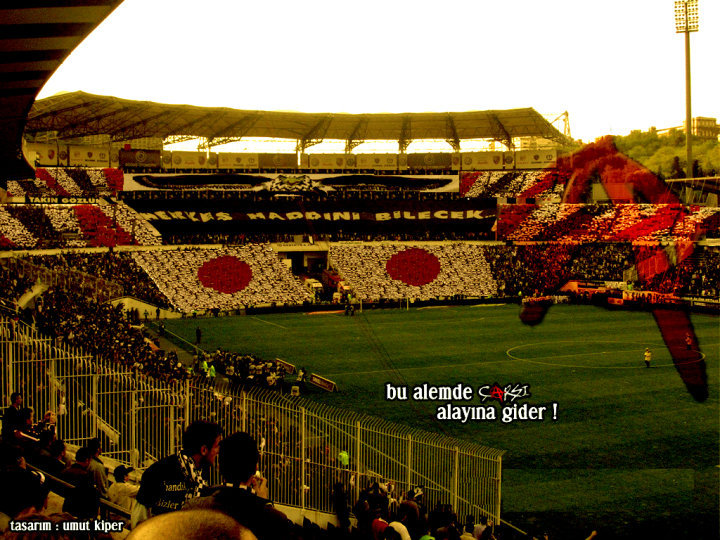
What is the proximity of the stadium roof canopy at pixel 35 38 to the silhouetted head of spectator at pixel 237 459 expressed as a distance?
2617mm

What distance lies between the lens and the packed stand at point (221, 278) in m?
51.5

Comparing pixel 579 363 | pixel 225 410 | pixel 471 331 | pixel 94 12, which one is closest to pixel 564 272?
pixel 471 331

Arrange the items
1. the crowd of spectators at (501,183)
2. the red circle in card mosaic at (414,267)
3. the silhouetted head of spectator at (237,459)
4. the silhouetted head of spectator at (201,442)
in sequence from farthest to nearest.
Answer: the crowd of spectators at (501,183) → the red circle in card mosaic at (414,267) → the silhouetted head of spectator at (201,442) → the silhouetted head of spectator at (237,459)

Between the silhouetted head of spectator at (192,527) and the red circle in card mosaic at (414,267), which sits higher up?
the red circle in card mosaic at (414,267)

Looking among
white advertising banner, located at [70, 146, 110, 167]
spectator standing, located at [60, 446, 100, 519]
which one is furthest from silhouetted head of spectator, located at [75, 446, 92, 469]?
white advertising banner, located at [70, 146, 110, 167]

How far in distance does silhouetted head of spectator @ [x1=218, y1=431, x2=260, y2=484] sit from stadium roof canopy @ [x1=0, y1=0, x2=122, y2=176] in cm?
262

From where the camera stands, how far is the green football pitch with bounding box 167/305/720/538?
15.4m

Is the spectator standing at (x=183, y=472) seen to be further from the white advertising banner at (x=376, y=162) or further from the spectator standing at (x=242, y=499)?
the white advertising banner at (x=376, y=162)

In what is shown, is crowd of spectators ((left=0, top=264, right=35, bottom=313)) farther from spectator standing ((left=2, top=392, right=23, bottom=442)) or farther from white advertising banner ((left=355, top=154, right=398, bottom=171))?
white advertising banner ((left=355, top=154, right=398, bottom=171))

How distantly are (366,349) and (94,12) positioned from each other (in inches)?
1230

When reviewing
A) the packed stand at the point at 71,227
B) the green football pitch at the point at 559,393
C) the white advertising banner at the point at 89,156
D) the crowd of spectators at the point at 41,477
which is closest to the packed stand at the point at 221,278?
the packed stand at the point at 71,227

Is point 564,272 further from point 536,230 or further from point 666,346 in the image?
point 666,346

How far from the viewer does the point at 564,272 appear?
2416 inches

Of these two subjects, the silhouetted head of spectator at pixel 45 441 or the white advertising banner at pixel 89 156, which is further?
the white advertising banner at pixel 89 156
